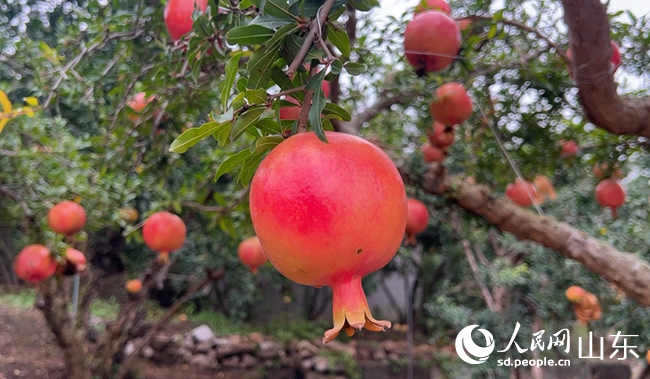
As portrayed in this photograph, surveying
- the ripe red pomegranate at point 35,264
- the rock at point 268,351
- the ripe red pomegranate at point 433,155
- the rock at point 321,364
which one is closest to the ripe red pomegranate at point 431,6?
the ripe red pomegranate at point 433,155

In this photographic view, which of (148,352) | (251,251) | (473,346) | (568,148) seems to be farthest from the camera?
(148,352)

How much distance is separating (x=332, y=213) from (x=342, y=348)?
4.61m

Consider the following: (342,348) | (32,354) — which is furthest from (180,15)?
(342,348)

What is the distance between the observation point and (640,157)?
2359 millimetres

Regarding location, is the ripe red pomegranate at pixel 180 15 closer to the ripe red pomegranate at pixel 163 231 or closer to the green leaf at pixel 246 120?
the green leaf at pixel 246 120

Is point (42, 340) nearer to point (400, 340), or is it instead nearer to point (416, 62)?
point (400, 340)

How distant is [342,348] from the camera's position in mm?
4742

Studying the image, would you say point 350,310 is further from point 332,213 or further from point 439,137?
point 439,137

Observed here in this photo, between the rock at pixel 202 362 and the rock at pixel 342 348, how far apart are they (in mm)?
1138

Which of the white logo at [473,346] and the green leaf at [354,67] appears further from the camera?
the white logo at [473,346]

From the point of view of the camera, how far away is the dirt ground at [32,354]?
322cm

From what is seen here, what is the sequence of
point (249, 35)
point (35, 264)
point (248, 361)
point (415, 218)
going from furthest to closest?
point (248, 361) → point (415, 218) → point (35, 264) → point (249, 35)

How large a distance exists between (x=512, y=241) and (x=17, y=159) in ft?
8.92

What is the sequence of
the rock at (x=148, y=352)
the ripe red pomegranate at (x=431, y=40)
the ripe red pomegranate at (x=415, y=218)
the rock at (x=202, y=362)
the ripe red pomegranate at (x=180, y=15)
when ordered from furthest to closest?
the rock at (x=202, y=362) < the rock at (x=148, y=352) < the ripe red pomegranate at (x=415, y=218) < the ripe red pomegranate at (x=431, y=40) < the ripe red pomegranate at (x=180, y=15)
